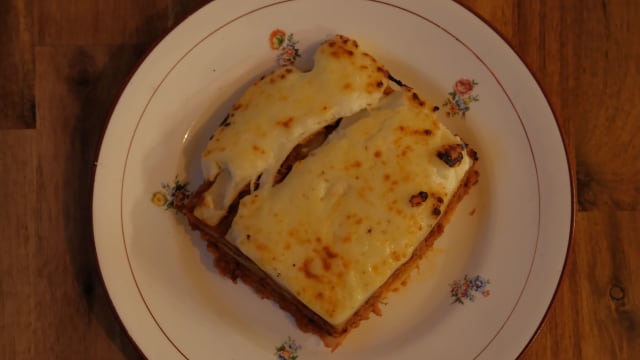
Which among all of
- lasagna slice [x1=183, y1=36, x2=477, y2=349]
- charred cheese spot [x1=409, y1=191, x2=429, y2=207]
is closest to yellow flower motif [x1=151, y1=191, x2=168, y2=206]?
lasagna slice [x1=183, y1=36, x2=477, y2=349]

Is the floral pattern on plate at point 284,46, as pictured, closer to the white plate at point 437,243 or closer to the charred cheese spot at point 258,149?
the white plate at point 437,243

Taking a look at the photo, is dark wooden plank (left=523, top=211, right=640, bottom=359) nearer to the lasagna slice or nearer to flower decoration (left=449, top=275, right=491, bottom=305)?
flower decoration (left=449, top=275, right=491, bottom=305)

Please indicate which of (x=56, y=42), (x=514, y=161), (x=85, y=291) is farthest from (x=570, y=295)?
(x=56, y=42)

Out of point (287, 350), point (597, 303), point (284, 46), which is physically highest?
point (284, 46)

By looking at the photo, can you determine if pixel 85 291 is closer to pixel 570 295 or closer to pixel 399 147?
pixel 399 147

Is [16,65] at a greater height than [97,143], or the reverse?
[16,65]

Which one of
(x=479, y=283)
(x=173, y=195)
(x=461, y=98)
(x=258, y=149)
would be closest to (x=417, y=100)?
(x=461, y=98)

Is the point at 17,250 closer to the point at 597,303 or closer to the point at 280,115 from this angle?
the point at 280,115

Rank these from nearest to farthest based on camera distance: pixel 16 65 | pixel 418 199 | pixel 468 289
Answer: pixel 418 199
pixel 468 289
pixel 16 65

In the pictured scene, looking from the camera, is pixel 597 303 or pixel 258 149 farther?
pixel 597 303
